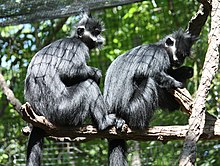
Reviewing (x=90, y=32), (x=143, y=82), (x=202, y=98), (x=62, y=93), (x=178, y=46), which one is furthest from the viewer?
(x=90, y=32)

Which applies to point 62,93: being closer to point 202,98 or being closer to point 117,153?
point 117,153

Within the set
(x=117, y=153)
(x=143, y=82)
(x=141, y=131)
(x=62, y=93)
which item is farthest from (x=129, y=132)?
(x=62, y=93)

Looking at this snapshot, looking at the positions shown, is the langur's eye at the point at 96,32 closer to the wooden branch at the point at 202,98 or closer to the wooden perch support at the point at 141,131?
the wooden perch support at the point at 141,131

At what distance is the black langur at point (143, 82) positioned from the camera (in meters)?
4.38

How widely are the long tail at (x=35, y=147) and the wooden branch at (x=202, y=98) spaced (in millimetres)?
Result: 1509

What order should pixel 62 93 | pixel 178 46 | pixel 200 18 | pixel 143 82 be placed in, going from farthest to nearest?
pixel 178 46 < pixel 143 82 < pixel 200 18 < pixel 62 93

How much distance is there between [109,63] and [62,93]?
11.3ft

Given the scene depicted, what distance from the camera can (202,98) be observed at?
3197 millimetres

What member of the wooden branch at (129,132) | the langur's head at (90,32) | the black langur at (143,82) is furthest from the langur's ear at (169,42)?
the wooden branch at (129,132)

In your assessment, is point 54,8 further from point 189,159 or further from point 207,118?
point 189,159

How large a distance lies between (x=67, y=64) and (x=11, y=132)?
3.44 metres

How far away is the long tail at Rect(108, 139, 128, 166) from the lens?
4.31m

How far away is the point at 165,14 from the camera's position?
25.8 feet

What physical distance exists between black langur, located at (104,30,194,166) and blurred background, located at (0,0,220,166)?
87.9 inches
